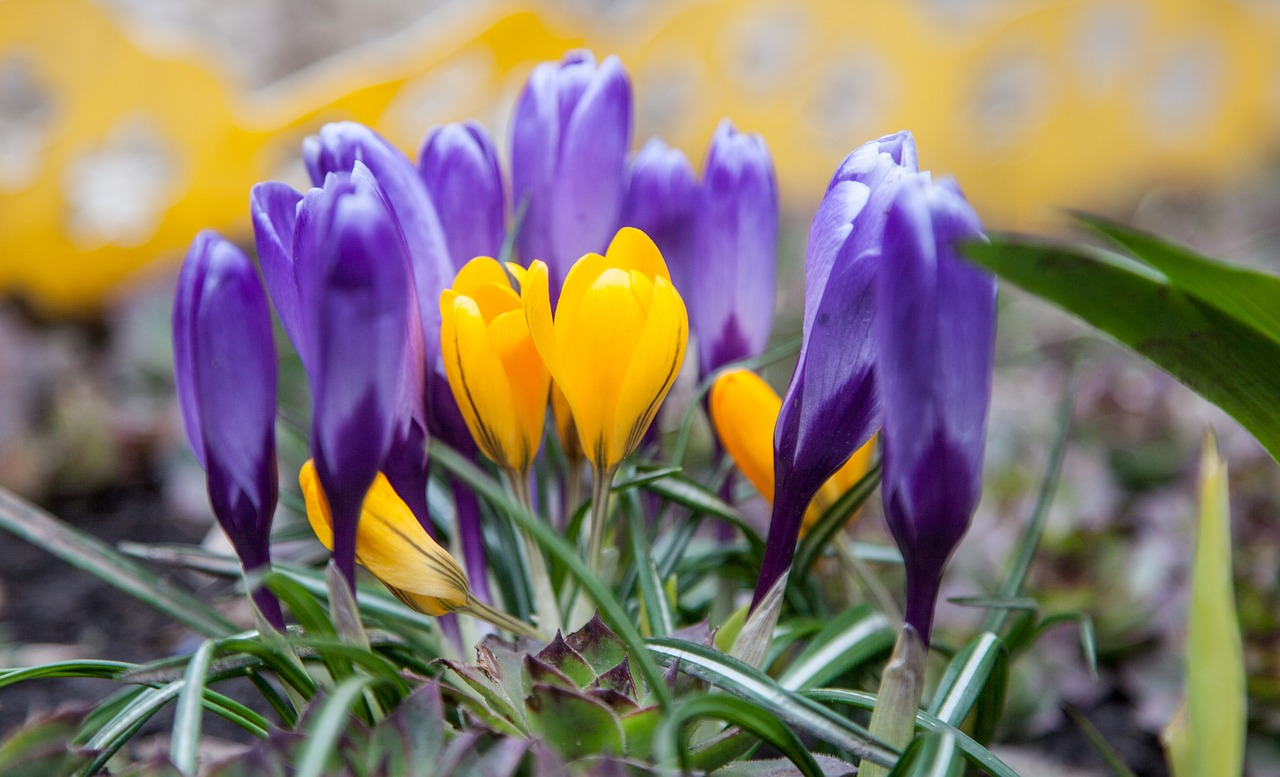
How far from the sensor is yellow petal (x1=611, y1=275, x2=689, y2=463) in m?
0.53

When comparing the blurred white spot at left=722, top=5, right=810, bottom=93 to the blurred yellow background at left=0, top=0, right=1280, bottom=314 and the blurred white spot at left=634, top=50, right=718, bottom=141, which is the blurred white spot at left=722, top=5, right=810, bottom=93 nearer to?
the blurred yellow background at left=0, top=0, right=1280, bottom=314

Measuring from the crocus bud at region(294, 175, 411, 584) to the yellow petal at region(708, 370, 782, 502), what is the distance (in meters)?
0.24

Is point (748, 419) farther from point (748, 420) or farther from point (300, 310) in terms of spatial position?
point (300, 310)

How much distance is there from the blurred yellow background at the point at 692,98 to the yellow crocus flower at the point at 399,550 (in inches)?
69.6

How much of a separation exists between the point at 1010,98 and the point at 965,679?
131 inches

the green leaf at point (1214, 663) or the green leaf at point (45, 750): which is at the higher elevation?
the green leaf at point (1214, 663)

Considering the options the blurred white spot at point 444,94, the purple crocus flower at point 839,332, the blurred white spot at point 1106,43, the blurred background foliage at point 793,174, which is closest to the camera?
the purple crocus flower at point 839,332

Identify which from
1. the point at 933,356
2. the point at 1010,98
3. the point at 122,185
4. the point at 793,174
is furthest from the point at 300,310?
the point at 1010,98

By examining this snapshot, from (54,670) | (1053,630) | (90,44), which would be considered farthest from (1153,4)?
(54,670)

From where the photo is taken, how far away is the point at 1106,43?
3.41 metres

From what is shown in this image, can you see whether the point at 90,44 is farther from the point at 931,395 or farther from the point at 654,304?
the point at 931,395

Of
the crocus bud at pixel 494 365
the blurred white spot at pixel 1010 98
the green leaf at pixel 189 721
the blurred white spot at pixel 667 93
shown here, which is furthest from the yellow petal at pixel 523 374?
Result: the blurred white spot at pixel 1010 98

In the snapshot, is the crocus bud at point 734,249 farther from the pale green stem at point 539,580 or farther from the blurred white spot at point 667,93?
the blurred white spot at point 667,93

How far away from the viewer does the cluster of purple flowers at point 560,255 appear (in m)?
0.46
